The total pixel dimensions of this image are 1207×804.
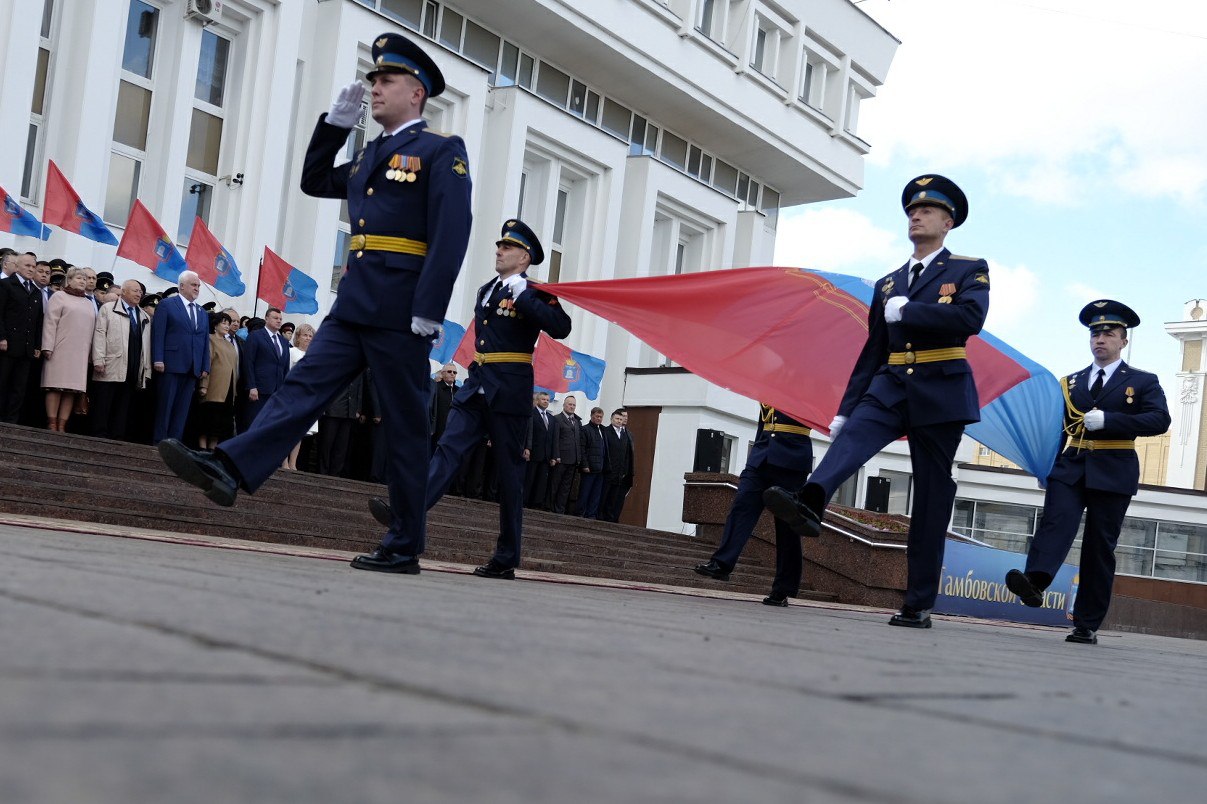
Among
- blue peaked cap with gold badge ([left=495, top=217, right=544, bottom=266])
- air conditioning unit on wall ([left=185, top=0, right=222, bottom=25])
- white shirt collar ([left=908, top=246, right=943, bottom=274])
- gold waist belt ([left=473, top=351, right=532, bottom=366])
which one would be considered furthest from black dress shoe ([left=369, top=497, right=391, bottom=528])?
air conditioning unit on wall ([left=185, top=0, right=222, bottom=25])

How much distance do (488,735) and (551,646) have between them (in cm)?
113

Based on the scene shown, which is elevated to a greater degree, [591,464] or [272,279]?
[272,279]

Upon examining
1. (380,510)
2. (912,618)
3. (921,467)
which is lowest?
(912,618)

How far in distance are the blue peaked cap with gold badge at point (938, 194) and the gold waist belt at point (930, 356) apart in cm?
81

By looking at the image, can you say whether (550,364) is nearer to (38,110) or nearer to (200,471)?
(38,110)

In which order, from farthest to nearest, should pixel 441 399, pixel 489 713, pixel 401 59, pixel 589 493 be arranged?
1. pixel 589 493
2. pixel 441 399
3. pixel 401 59
4. pixel 489 713

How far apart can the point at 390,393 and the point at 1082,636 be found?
459cm

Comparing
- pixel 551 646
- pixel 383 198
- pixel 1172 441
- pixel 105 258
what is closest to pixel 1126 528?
pixel 1172 441

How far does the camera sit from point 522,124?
26922 mm

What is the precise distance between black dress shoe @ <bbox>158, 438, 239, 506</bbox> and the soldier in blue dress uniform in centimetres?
431

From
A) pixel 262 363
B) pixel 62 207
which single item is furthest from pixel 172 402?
pixel 62 207

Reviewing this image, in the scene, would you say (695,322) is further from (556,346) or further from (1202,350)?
(1202,350)

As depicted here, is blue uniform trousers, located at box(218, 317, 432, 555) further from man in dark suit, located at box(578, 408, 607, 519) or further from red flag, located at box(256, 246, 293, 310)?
man in dark suit, located at box(578, 408, 607, 519)

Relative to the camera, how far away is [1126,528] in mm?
41500
